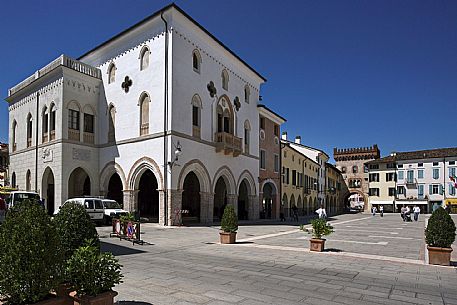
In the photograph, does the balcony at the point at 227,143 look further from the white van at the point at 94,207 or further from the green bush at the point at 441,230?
the green bush at the point at 441,230

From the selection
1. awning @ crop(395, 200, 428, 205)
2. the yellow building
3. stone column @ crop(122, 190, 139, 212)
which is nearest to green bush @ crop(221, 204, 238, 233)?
stone column @ crop(122, 190, 139, 212)

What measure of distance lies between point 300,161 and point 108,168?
29.2m

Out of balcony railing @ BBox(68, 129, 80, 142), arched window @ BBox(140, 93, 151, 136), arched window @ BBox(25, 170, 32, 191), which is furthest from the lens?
arched window @ BBox(25, 170, 32, 191)

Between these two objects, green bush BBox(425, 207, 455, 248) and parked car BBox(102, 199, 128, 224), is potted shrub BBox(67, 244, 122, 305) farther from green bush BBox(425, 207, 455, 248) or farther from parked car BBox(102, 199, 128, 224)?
parked car BBox(102, 199, 128, 224)

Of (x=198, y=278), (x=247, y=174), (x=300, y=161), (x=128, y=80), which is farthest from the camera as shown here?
(x=300, y=161)

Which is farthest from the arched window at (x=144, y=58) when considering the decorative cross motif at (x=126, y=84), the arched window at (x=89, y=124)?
the arched window at (x=89, y=124)

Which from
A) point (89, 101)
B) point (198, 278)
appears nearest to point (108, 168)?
point (89, 101)

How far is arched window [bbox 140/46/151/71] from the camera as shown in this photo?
24.4 metres

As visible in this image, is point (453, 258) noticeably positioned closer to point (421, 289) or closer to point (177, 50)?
point (421, 289)

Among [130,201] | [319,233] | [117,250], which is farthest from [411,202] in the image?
[117,250]

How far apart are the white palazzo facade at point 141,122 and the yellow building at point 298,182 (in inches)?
473

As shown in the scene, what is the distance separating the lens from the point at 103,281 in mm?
4473

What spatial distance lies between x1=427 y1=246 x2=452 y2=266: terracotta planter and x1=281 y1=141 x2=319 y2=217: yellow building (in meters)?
29.6

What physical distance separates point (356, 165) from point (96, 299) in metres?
82.5
